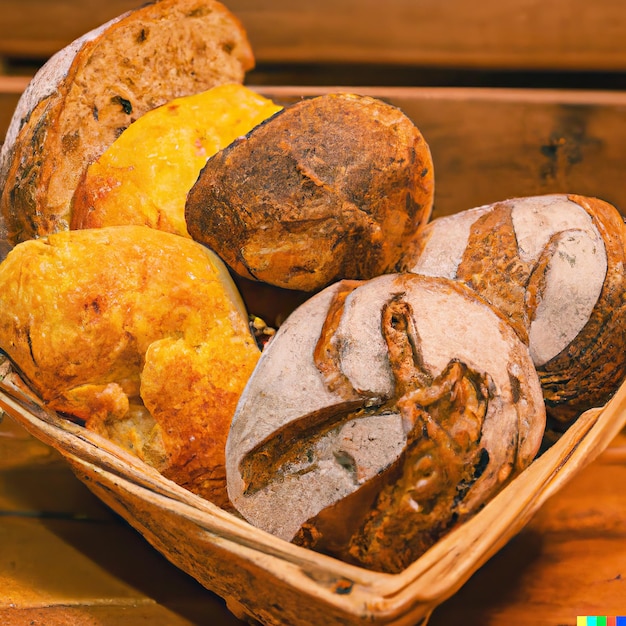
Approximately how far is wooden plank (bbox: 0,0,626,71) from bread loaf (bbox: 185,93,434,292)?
67 centimetres

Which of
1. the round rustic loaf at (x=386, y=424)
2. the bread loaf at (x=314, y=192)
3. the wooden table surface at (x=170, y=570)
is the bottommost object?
the wooden table surface at (x=170, y=570)

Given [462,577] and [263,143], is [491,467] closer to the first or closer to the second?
[462,577]

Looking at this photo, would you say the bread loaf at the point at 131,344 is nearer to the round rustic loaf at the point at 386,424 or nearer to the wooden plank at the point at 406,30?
the round rustic loaf at the point at 386,424

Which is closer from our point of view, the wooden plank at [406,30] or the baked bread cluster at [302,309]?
the baked bread cluster at [302,309]

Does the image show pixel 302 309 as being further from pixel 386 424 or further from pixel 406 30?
pixel 406 30

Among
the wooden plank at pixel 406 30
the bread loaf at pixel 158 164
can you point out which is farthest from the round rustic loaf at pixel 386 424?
the wooden plank at pixel 406 30

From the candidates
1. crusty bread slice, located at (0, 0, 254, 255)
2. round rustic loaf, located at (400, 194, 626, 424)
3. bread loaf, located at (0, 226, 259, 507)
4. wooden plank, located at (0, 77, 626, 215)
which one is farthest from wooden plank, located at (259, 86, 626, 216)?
bread loaf, located at (0, 226, 259, 507)

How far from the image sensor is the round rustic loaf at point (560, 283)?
0.78 meters

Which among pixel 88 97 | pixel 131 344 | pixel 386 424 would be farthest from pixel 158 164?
pixel 386 424

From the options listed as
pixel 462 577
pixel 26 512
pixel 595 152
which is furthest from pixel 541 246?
pixel 26 512

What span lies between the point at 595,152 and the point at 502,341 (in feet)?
2.79

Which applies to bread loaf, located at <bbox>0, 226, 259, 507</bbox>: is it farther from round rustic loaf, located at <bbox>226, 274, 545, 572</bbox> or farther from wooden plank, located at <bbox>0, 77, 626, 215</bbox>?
wooden plank, located at <bbox>0, 77, 626, 215</bbox>

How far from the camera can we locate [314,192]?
0.77 metres

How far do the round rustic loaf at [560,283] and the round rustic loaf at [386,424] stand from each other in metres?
0.08
